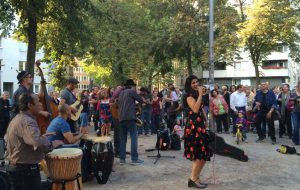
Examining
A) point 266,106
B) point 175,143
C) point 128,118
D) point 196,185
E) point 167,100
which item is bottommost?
point 196,185

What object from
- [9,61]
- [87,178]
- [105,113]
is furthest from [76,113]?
[9,61]

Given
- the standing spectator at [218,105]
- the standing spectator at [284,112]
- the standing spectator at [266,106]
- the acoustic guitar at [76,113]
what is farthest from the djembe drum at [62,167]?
the standing spectator at [218,105]

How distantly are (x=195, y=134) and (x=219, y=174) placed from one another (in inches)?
70.4

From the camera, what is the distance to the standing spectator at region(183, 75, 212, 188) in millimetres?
7143

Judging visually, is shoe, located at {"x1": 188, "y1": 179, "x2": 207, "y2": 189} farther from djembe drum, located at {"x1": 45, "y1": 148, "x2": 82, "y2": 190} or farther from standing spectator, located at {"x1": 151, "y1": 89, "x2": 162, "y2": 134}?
standing spectator, located at {"x1": 151, "y1": 89, "x2": 162, "y2": 134}

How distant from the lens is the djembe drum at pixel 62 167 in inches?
219

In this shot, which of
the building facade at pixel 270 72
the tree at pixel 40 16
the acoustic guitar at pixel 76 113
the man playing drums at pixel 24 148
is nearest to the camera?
the man playing drums at pixel 24 148

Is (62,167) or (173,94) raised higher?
(173,94)

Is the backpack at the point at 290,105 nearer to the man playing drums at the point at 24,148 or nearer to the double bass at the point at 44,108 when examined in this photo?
the double bass at the point at 44,108

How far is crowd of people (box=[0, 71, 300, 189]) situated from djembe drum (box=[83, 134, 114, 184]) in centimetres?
34

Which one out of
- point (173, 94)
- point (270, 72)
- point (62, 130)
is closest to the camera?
point (62, 130)

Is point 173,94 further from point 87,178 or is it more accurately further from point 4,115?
point 87,178

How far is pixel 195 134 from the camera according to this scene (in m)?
7.17

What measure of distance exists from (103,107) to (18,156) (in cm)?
874
